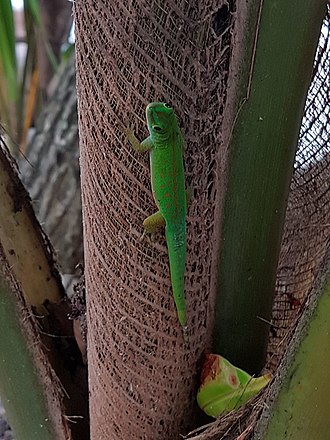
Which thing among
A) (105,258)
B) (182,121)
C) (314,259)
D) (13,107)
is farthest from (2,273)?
(13,107)

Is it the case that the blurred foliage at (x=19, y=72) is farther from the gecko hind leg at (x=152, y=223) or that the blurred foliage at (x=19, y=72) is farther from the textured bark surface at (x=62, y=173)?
the gecko hind leg at (x=152, y=223)

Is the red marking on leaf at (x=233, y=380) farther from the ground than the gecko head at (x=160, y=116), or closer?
closer

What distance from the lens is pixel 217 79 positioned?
1.59ft

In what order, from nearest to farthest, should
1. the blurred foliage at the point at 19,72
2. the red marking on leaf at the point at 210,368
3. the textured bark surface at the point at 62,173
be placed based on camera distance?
the red marking on leaf at the point at 210,368, the blurred foliage at the point at 19,72, the textured bark surface at the point at 62,173

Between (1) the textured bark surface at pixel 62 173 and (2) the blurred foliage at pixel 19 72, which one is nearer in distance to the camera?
(2) the blurred foliage at pixel 19 72

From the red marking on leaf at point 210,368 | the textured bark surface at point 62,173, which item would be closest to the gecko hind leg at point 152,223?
the red marking on leaf at point 210,368

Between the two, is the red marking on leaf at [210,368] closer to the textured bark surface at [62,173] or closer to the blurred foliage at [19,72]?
the blurred foliage at [19,72]

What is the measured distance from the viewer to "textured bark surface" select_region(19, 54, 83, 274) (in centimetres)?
144

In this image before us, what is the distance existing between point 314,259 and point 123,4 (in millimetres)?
360

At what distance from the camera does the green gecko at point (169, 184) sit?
488mm

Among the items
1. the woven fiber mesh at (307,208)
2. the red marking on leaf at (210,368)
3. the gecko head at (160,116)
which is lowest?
the red marking on leaf at (210,368)

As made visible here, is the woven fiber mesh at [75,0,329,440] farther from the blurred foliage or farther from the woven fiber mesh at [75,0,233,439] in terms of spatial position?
the blurred foliage

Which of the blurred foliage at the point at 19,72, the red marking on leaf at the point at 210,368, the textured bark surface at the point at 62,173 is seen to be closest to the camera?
the red marking on leaf at the point at 210,368

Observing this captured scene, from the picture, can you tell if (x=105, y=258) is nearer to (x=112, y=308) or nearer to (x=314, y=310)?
(x=112, y=308)
